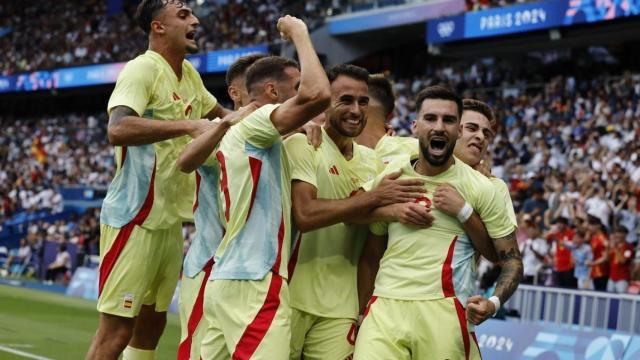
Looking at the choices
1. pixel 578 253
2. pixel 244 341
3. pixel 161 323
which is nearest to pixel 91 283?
pixel 578 253

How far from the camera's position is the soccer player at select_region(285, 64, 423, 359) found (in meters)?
4.88

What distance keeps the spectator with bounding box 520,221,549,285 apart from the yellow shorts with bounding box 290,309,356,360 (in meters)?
8.76

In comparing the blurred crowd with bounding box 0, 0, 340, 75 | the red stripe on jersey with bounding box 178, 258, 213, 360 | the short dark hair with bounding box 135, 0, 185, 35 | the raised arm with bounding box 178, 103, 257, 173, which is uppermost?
the blurred crowd with bounding box 0, 0, 340, 75

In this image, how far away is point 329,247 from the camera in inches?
196

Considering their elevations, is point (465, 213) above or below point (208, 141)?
below

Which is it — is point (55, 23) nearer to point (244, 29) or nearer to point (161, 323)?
point (244, 29)

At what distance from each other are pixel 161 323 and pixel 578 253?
8249 millimetres

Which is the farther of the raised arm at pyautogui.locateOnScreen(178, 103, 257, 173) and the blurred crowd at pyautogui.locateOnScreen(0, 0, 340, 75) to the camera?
the blurred crowd at pyautogui.locateOnScreen(0, 0, 340, 75)

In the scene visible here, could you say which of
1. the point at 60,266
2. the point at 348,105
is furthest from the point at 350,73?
the point at 60,266

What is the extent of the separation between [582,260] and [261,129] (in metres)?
9.56

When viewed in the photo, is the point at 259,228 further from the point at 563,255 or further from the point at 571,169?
the point at 571,169

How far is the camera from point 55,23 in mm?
43625

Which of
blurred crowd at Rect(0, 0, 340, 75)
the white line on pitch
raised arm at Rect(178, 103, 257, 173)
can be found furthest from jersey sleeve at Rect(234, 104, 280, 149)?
blurred crowd at Rect(0, 0, 340, 75)

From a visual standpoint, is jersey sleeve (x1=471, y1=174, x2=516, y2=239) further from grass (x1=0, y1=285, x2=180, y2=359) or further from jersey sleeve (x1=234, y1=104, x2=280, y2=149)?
grass (x1=0, y1=285, x2=180, y2=359)
